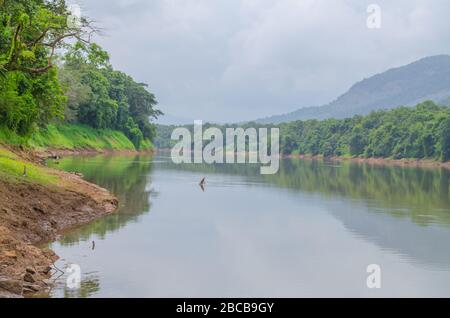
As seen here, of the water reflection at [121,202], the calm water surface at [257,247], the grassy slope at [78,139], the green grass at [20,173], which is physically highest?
the grassy slope at [78,139]

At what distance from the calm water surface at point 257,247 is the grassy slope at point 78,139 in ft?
126

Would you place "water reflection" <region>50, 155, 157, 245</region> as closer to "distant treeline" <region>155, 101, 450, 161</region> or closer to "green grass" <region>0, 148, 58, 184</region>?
"green grass" <region>0, 148, 58, 184</region>

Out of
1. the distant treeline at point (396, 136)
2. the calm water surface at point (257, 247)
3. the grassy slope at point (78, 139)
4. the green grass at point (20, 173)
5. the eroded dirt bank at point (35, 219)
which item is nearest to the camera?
the eroded dirt bank at point (35, 219)

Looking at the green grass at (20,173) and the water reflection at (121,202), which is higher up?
the green grass at (20,173)

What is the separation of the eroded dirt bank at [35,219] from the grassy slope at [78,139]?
40.0m

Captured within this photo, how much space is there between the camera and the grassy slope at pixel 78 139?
90.7 metres

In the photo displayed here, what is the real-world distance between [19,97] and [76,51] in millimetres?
5747

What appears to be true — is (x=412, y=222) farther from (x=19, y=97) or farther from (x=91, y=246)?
(x=19, y=97)

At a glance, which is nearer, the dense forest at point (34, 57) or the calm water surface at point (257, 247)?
the calm water surface at point (257, 247)

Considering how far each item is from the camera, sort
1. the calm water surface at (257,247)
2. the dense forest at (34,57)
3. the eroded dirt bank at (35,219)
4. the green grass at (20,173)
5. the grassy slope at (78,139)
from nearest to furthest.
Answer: the eroded dirt bank at (35,219) < the calm water surface at (257,247) < the dense forest at (34,57) < the green grass at (20,173) < the grassy slope at (78,139)

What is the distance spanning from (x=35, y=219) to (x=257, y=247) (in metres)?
9.25

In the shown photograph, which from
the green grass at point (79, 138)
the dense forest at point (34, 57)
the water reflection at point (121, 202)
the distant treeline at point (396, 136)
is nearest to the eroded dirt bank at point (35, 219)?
the water reflection at point (121, 202)

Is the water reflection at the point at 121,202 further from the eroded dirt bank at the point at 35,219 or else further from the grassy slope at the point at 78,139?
the grassy slope at the point at 78,139

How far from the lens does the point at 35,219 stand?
2742 centimetres
